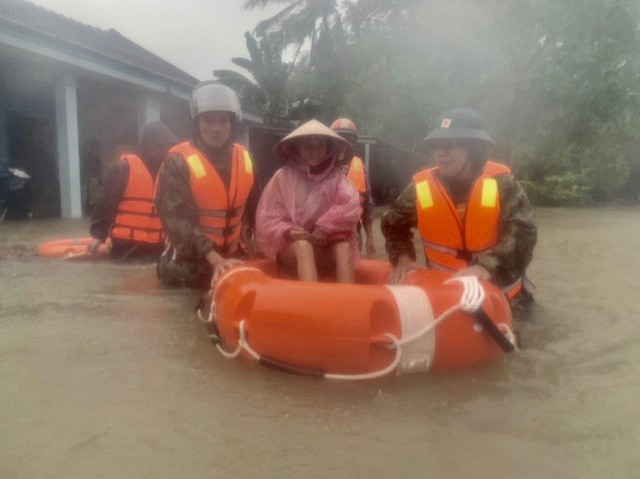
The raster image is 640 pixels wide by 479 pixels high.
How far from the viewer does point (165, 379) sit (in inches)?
113

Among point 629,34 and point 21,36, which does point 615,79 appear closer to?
point 629,34

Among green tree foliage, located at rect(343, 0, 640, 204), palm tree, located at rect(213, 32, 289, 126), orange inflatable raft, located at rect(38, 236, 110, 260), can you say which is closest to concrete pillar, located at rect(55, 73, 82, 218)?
orange inflatable raft, located at rect(38, 236, 110, 260)

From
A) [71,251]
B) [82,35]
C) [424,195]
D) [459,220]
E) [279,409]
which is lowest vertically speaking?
[71,251]

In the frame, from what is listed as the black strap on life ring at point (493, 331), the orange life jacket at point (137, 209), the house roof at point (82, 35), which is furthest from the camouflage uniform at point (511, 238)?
the house roof at point (82, 35)

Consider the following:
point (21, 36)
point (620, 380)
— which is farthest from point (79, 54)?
point (620, 380)

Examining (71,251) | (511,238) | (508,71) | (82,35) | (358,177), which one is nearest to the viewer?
(511,238)

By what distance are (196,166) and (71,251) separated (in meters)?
2.38

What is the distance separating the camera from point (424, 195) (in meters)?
3.90

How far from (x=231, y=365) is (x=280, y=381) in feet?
1.04

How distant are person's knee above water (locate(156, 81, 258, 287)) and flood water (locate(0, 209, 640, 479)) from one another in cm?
51

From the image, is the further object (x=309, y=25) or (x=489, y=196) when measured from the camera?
(x=309, y=25)

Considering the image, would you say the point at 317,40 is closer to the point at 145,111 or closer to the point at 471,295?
the point at 145,111

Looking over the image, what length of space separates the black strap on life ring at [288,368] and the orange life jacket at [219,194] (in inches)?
70.2

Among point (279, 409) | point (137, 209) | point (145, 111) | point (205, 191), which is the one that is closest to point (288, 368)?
point (279, 409)
